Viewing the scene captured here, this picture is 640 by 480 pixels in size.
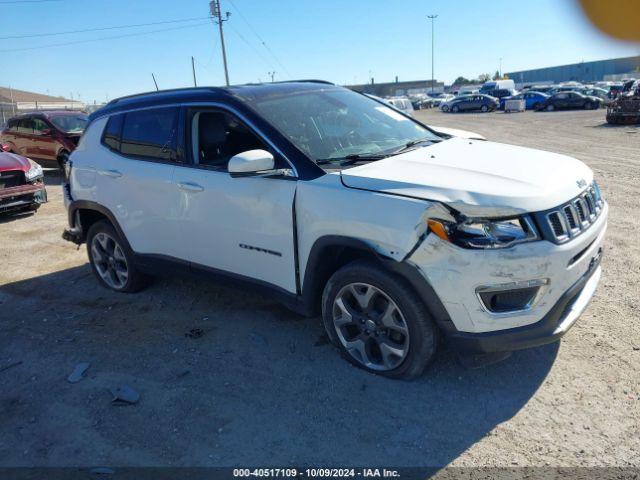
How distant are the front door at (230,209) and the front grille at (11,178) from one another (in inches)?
245

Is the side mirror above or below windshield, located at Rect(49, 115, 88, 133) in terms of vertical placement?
below

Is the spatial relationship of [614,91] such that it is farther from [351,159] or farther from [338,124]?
[351,159]

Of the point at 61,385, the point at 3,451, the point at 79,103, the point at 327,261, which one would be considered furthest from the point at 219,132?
the point at 79,103

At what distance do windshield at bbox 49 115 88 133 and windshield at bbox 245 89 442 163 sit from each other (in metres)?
10.6

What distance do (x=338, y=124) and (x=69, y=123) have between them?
11646 millimetres

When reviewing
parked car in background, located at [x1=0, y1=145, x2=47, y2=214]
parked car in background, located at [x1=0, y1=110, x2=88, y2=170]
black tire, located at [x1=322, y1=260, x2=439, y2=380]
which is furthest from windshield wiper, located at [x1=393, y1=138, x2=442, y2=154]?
parked car in background, located at [x1=0, y1=110, x2=88, y2=170]

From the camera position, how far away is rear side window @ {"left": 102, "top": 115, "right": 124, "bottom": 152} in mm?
4805

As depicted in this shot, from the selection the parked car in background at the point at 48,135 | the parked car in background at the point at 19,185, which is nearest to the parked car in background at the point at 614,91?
the parked car in background at the point at 48,135

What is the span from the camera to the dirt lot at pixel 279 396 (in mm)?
2756

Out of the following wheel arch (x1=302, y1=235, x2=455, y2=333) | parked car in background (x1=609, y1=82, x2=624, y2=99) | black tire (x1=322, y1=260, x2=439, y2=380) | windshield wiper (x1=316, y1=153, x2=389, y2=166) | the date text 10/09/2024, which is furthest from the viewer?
parked car in background (x1=609, y1=82, x2=624, y2=99)

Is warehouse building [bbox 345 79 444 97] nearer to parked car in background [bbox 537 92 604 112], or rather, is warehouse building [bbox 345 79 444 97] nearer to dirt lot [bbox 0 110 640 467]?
parked car in background [bbox 537 92 604 112]

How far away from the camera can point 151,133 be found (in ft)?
14.7

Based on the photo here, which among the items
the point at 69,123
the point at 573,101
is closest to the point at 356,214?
the point at 69,123

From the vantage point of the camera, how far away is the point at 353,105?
4426 mm
